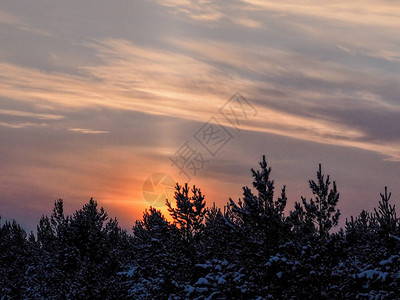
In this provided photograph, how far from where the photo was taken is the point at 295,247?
22.1 meters

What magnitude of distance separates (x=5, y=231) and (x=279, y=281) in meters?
62.6

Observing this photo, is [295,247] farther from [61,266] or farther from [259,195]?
[61,266]

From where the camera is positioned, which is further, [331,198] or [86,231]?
[86,231]

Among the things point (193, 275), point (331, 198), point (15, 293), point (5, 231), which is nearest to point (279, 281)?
point (331, 198)

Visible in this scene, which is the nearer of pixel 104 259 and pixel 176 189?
pixel 176 189

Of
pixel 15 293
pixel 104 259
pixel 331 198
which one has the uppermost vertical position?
pixel 331 198

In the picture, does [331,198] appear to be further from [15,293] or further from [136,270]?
[15,293]

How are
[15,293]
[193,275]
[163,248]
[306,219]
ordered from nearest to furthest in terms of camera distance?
[306,219]
[193,275]
[163,248]
[15,293]

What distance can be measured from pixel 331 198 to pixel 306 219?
1603 mm

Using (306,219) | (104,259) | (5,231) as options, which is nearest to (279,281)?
(306,219)

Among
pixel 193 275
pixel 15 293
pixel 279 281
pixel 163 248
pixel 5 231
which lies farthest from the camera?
pixel 5 231

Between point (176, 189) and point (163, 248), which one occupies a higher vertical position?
point (176, 189)

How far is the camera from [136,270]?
36125 mm

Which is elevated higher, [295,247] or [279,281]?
[295,247]
